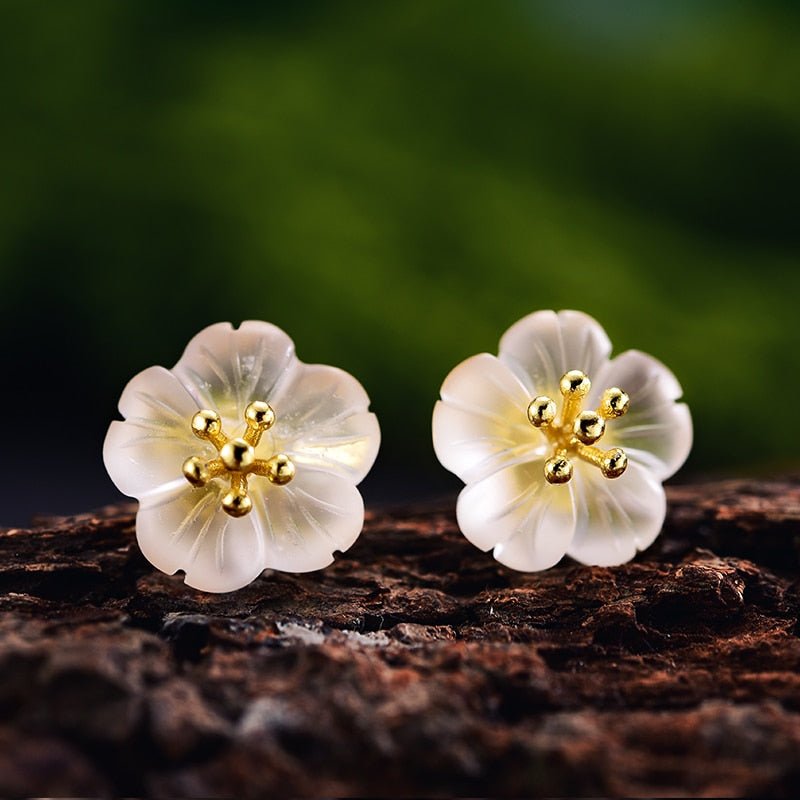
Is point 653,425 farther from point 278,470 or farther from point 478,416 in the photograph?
point 278,470

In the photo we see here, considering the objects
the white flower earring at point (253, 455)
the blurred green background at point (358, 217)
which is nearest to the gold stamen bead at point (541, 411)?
the white flower earring at point (253, 455)

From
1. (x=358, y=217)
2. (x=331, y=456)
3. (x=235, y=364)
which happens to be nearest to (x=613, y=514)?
(x=331, y=456)

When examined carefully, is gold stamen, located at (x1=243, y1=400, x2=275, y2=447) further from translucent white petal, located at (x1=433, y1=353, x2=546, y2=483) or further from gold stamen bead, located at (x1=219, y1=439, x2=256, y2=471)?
translucent white petal, located at (x1=433, y1=353, x2=546, y2=483)

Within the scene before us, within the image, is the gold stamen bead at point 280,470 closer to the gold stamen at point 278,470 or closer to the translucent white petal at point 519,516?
the gold stamen at point 278,470

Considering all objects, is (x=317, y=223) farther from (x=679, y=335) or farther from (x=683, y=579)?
(x=683, y=579)

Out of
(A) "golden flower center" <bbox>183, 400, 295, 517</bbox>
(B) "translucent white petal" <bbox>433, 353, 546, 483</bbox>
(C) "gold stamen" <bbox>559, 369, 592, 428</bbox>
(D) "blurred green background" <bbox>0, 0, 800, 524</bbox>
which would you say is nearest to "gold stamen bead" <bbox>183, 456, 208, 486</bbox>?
(A) "golden flower center" <bbox>183, 400, 295, 517</bbox>

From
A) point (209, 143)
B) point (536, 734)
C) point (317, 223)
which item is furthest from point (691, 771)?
point (209, 143)
